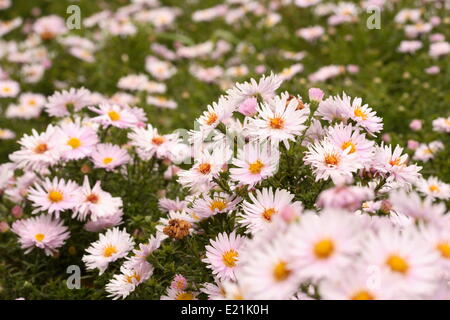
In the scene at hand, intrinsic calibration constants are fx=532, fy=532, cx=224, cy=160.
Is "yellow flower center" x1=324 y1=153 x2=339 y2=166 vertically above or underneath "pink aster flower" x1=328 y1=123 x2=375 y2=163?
underneath

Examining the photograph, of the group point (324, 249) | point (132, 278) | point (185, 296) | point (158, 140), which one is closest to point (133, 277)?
point (132, 278)

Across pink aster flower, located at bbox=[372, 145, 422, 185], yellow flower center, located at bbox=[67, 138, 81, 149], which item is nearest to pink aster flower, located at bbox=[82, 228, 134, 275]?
yellow flower center, located at bbox=[67, 138, 81, 149]

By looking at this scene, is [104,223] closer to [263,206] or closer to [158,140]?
[158,140]

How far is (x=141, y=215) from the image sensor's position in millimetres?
2658

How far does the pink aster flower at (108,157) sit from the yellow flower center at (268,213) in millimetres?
1036

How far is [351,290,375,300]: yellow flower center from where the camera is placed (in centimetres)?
121

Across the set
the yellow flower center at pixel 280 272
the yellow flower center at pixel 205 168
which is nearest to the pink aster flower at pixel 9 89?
the yellow flower center at pixel 205 168

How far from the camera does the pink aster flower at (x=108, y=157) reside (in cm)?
253

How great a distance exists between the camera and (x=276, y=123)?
1.84 m

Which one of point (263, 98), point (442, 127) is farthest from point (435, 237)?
point (442, 127)

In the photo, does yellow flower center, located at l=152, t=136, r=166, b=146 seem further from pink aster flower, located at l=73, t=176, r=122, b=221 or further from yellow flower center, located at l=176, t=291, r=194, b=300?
yellow flower center, located at l=176, t=291, r=194, b=300

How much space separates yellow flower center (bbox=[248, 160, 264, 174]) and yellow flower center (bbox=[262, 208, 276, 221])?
0.15 m

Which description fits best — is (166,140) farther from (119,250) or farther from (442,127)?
(442,127)

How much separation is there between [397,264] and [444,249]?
17 cm
